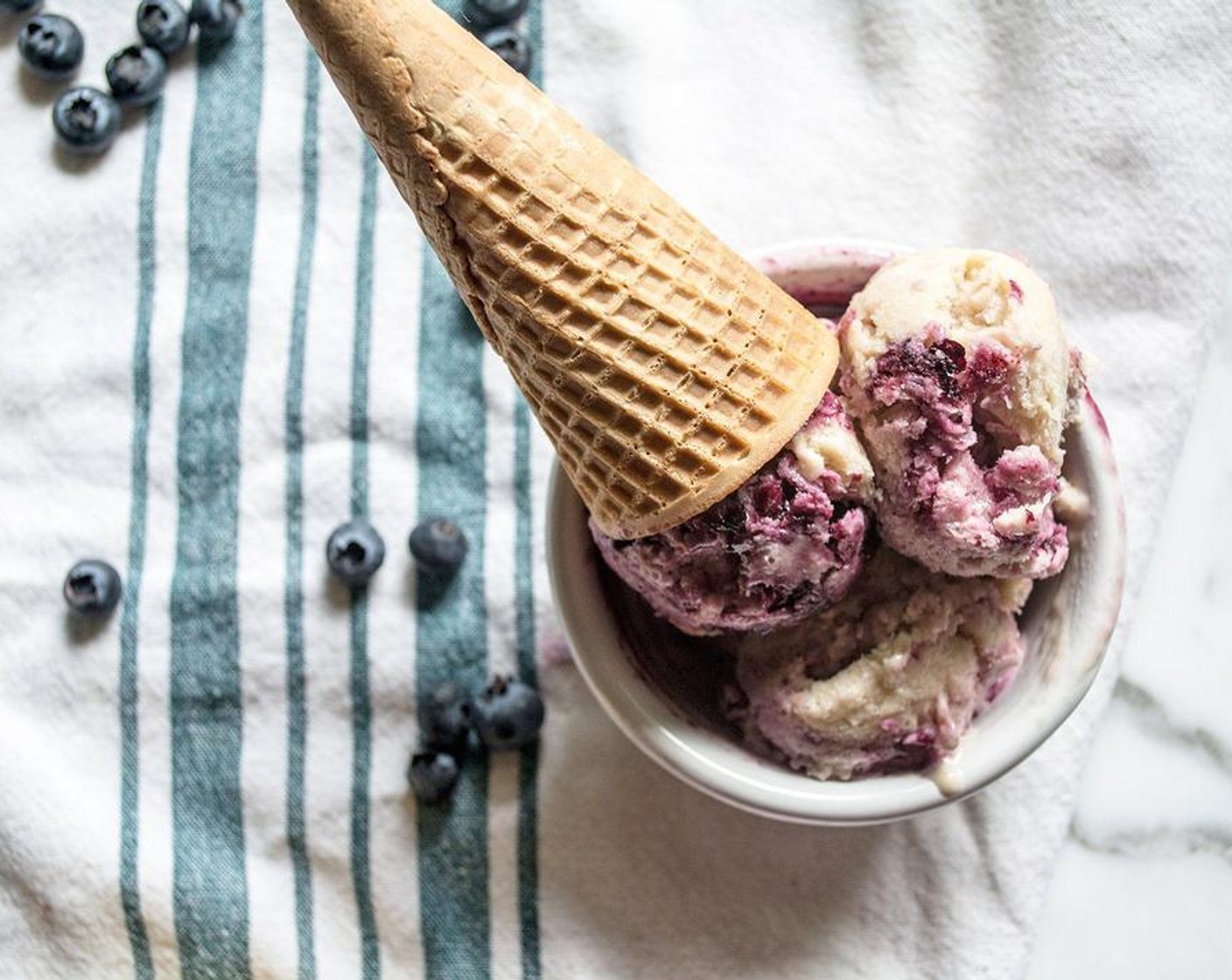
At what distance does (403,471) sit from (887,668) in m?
0.61

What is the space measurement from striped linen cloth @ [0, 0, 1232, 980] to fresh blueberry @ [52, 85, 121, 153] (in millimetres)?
25

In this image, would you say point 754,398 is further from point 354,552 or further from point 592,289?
point 354,552

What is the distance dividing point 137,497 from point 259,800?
0.35 m

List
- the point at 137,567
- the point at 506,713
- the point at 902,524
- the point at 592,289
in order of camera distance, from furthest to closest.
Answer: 1. the point at 137,567
2. the point at 506,713
3. the point at 902,524
4. the point at 592,289

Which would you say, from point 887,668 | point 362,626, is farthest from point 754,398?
point 362,626

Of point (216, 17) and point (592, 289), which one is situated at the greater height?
point (216, 17)

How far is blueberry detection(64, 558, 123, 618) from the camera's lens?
1523 mm

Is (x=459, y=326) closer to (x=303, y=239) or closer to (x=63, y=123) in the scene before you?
(x=303, y=239)

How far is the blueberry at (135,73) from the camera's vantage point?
5.16 ft

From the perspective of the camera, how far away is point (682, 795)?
4.88 feet

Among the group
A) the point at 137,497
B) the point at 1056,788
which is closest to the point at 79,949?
the point at 137,497

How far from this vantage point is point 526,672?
4.99ft

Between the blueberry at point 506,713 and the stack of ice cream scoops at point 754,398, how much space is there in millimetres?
338

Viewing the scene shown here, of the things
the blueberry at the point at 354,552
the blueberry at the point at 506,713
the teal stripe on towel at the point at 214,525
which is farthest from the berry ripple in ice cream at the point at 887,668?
the teal stripe on towel at the point at 214,525
